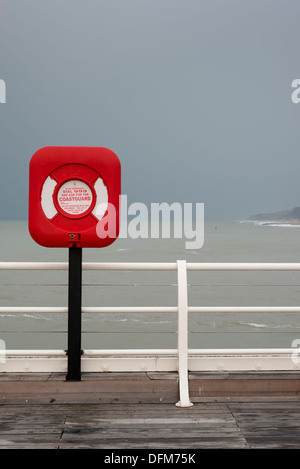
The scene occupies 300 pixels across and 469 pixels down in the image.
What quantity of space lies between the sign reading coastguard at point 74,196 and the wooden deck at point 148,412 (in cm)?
80

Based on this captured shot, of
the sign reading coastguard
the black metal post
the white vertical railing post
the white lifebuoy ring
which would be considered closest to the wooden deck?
the white vertical railing post

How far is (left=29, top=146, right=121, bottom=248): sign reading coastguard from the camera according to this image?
2.65m


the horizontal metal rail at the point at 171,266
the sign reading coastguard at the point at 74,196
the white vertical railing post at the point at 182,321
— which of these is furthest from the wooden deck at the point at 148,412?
the sign reading coastguard at the point at 74,196

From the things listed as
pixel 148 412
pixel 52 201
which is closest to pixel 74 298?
pixel 52 201

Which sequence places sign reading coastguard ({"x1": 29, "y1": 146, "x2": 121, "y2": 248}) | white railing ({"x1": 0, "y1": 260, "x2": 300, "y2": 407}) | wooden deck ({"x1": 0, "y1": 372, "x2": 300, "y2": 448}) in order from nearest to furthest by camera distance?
wooden deck ({"x1": 0, "y1": 372, "x2": 300, "y2": 448})
sign reading coastguard ({"x1": 29, "y1": 146, "x2": 121, "y2": 248})
white railing ({"x1": 0, "y1": 260, "x2": 300, "y2": 407})

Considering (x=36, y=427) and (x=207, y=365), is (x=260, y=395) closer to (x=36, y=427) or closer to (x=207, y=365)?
(x=207, y=365)

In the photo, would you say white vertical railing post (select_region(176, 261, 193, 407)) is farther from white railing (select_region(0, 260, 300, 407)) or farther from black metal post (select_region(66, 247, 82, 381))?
black metal post (select_region(66, 247, 82, 381))

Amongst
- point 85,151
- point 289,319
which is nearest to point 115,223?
point 85,151

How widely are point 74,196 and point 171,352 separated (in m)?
1.03

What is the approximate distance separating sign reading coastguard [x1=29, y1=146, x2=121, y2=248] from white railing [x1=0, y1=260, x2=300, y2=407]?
24 centimetres

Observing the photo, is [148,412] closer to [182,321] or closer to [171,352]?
[171,352]

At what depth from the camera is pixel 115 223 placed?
2633mm

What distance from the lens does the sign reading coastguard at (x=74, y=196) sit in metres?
2.65

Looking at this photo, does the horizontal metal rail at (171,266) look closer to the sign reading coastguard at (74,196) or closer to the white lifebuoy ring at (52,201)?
the sign reading coastguard at (74,196)
